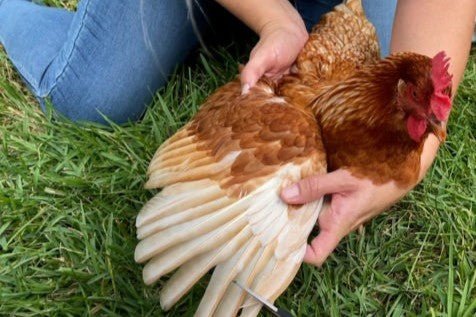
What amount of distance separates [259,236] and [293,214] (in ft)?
0.27

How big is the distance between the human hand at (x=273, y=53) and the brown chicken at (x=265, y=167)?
59mm

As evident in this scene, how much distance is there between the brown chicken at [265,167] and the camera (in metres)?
1.11

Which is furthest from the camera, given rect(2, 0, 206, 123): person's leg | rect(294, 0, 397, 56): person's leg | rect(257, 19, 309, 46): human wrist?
rect(294, 0, 397, 56): person's leg

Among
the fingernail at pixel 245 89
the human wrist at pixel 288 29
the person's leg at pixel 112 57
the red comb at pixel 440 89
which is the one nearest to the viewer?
the red comb at pixel 440 89

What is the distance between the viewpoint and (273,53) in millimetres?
1394

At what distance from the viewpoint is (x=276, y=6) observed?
154 centimetres

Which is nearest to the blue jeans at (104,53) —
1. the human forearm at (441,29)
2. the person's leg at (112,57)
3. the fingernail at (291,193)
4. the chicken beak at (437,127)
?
the person's leg at (112,57)

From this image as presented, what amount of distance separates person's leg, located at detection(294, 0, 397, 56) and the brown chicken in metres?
0.70

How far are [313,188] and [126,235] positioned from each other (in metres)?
0.53

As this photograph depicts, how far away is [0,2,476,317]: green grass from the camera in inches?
54.2

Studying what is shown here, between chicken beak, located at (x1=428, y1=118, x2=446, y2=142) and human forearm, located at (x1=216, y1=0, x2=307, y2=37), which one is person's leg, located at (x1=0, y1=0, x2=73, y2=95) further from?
chicken beak, located at (x1=428, y1=118, x2=446, y2=142)

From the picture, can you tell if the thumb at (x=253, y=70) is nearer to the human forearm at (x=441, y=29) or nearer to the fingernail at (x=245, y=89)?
the fingernail at (x=245, y=89)

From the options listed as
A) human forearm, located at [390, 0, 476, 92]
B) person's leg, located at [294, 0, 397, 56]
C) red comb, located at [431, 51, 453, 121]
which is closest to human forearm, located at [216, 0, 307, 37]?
human forearm, located at [390, 0, 476, 92]

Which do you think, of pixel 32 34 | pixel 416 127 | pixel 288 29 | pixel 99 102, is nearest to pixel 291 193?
pixel 416 127
